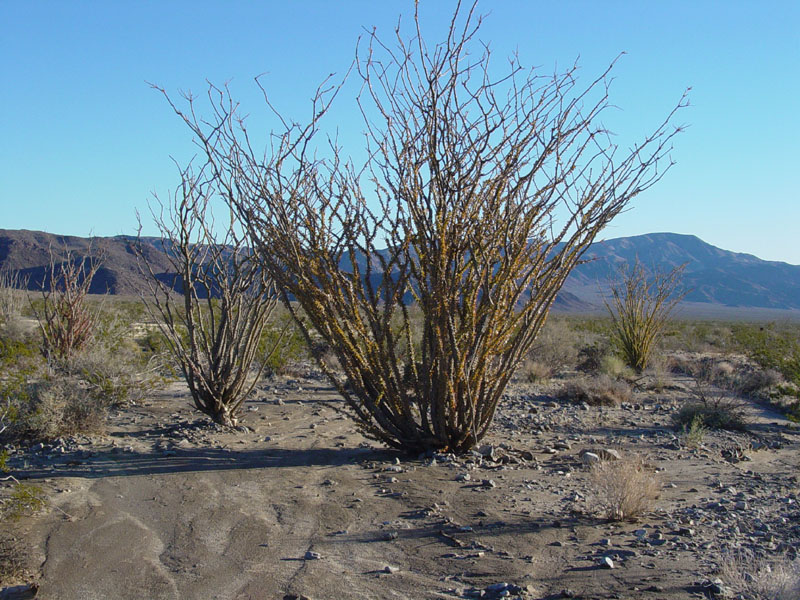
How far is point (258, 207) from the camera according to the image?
278 inches

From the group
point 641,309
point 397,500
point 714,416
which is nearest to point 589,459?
point 397,500

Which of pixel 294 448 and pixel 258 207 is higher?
pixel 258 207

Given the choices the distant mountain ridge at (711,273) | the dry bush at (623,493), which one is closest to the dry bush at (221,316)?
the dry bush at (623,493)

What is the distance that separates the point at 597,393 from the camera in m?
12.6

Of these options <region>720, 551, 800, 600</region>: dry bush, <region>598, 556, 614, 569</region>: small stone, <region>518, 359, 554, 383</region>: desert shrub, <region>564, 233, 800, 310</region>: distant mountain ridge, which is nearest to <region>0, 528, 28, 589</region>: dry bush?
<region>598, 556, 614, 569</region>: small stone

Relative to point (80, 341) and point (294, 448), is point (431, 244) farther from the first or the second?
point (80, 341)

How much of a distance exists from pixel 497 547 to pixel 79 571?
2.71m

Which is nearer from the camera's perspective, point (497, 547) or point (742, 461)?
point (497, 547)

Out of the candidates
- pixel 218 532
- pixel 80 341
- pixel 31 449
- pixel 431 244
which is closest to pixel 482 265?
pixel 431 244

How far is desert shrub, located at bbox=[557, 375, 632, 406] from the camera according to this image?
12.6 m

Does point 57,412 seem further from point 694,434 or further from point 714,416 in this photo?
point 714,416

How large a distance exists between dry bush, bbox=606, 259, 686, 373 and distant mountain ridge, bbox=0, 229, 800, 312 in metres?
44.7

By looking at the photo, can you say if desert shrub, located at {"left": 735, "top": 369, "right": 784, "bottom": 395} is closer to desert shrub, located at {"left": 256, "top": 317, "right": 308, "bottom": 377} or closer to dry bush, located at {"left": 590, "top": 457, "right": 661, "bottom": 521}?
desert shrub, located at {"left": 256, "top": 317, "right": 308, "bottom": 377}

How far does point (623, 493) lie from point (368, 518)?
6.42 ft
